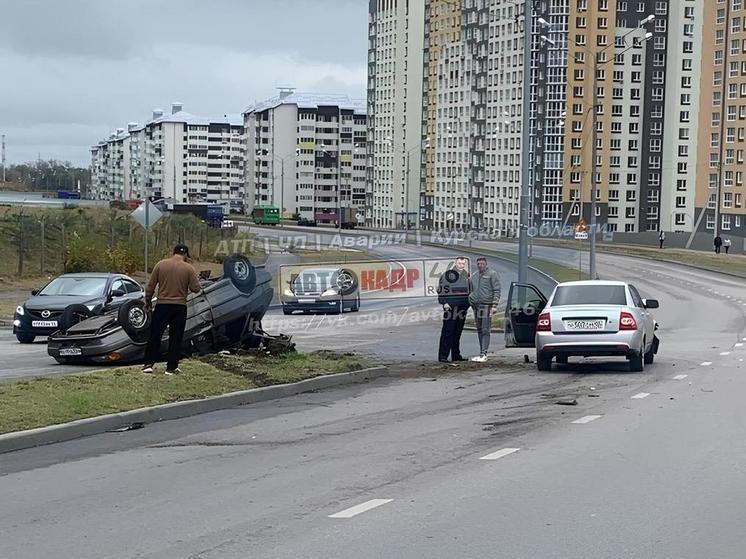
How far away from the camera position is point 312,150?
182500 millimetres

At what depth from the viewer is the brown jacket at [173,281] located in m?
14.9

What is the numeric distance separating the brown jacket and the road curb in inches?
59.4

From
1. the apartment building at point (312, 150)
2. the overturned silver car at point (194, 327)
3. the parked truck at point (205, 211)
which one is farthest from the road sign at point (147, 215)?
the apartment building at point (312, 150)

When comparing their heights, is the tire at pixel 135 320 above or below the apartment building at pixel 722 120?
below

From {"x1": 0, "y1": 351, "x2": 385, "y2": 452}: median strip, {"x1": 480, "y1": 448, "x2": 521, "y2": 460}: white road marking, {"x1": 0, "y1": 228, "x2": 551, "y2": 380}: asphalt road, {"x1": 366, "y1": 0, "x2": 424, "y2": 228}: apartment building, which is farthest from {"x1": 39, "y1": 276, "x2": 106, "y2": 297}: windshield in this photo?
{"x1": 366, "y1": 0, "x2": 424, "y2": 228}: apartment building

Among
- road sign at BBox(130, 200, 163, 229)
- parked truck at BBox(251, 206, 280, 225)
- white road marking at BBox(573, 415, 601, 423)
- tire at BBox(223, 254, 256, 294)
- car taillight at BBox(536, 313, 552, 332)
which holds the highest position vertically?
road sign at BBox(130, 200, 163, 229)

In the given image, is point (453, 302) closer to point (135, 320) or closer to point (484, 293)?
point (484, 293)

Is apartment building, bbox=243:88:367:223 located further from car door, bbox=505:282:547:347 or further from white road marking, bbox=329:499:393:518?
white road marking, bbox=329:499:393:518

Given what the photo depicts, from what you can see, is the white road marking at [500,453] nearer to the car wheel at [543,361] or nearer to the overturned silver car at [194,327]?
the overturned silver car at [194,327]

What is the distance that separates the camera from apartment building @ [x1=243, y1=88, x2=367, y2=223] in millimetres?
181250

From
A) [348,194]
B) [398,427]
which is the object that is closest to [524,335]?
[398,427]

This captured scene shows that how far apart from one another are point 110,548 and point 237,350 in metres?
11.5

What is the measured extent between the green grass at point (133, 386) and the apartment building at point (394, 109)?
12158 centimetres

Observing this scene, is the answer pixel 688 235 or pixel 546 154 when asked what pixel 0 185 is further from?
pixel 688 235
